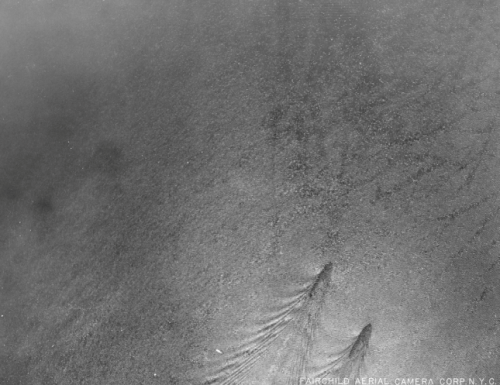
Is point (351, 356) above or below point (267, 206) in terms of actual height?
below

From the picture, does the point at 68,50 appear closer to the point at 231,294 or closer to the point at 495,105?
the point at 231,294

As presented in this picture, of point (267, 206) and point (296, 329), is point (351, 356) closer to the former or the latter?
point (296, 329)

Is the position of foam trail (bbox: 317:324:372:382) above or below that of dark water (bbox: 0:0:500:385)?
below

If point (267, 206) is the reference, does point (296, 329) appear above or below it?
below

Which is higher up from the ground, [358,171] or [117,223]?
[358,171]

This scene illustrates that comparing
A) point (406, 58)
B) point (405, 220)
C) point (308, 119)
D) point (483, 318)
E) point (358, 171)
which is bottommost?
point (483, 318)

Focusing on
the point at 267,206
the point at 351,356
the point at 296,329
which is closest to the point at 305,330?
the point at 296,329

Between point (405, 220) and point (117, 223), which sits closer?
point (405, 220)

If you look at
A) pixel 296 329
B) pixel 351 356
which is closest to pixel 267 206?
pixel 296 329

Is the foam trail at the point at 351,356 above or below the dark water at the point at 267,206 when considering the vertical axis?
below

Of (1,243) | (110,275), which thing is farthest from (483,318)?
(1,243)

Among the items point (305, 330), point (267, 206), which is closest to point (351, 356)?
point (305, 330)
